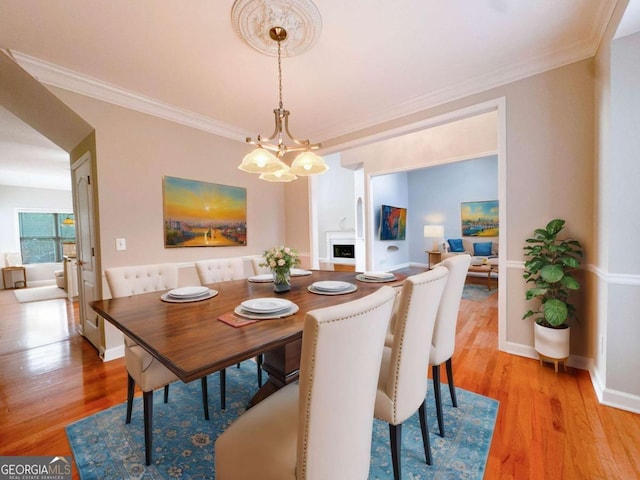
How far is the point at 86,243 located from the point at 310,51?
3.04 metres

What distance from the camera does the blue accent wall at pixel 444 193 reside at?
7199 mm

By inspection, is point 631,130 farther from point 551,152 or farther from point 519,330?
point 519,330

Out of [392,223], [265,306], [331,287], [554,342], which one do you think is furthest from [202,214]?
[392,223]

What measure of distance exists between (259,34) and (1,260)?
855 cm

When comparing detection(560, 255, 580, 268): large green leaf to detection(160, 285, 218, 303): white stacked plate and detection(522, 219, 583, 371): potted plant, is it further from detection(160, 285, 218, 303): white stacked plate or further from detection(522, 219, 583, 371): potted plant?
detection(160, 285, 218, 303): white stacked plate

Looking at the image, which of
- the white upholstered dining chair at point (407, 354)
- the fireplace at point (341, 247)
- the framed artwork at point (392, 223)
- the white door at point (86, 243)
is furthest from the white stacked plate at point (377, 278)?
the fireplace at point (341, 247)

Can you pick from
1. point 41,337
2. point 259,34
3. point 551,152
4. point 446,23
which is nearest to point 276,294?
point 259,34

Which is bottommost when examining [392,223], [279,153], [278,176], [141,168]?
[392,223]

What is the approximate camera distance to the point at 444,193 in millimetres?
7781

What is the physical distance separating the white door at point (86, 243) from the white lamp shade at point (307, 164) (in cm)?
214

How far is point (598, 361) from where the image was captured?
6.39ft

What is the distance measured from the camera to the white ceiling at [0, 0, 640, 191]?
172cm

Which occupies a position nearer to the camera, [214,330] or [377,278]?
[214,330]

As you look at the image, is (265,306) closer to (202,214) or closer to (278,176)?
(278,176)
